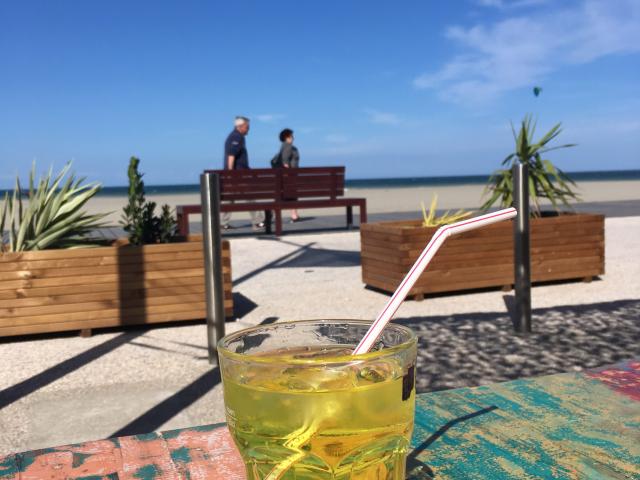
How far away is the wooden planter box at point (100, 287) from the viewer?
15.5 feet

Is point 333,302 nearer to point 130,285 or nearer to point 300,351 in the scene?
point 130,285

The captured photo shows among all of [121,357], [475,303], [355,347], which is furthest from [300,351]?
[475,303]


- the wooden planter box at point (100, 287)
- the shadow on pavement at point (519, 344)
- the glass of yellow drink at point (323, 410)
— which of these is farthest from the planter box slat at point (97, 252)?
the glass of yellow drink at point (323, 410)

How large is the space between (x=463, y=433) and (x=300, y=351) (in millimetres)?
377

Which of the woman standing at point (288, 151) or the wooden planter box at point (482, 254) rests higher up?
the woman standing at point (288, 151)

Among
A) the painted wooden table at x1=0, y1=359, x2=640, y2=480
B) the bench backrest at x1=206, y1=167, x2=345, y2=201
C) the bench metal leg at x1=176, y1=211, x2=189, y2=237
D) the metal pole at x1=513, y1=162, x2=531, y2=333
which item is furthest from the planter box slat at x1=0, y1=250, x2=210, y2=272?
the bench backrest at x1=206, y1=167, x2=345, y2=201

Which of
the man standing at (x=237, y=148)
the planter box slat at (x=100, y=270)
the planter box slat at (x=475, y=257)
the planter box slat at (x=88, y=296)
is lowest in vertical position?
the planter box slat at (x=88, y=296)

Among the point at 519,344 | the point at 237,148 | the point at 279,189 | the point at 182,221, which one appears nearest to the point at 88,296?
the point at 519,344

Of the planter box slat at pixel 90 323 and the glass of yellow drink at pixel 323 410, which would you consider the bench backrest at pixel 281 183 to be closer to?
the planter box slat at pixel 90 323

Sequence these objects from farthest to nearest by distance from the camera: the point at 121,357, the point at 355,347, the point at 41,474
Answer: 1. the point at 121,357
2. the point at 41,474
3. the point at 355,347

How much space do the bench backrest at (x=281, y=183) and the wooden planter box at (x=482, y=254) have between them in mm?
5710

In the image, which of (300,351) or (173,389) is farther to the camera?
(173,389)

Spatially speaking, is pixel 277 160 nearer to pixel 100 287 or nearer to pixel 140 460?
pixel 100 287

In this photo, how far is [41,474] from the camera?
106 cm
